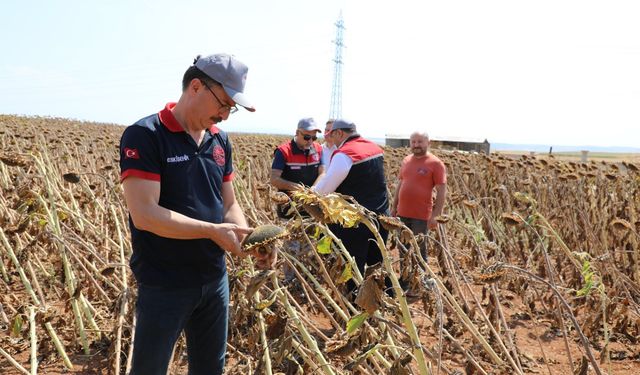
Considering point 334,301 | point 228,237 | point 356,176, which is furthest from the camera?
point 356,176

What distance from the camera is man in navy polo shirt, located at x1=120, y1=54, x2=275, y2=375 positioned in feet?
7.33

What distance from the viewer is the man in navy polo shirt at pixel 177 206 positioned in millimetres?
2234

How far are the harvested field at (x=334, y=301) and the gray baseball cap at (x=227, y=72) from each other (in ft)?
1.73

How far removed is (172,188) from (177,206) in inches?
2.8

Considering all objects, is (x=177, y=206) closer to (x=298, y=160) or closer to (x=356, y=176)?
(x=356, y=176)

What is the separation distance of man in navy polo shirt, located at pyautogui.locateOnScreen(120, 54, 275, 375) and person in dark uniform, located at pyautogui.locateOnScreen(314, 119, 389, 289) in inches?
91.2

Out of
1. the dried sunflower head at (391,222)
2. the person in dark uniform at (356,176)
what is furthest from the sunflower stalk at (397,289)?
the person in dark uniform at (356,176)

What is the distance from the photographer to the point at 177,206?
2.36 meters

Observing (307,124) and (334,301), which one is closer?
(334,301)

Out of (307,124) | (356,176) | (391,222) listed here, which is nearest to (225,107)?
(391,222)

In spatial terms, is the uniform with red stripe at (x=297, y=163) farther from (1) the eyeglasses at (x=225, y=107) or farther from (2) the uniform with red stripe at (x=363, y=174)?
(1) the eyeglasses at (x=225, y=107)

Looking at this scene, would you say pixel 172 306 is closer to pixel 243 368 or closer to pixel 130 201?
pixel 130 201

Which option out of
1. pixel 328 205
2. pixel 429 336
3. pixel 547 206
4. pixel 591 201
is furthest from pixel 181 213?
pixel 547 206

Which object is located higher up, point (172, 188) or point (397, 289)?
point (172, 188)
